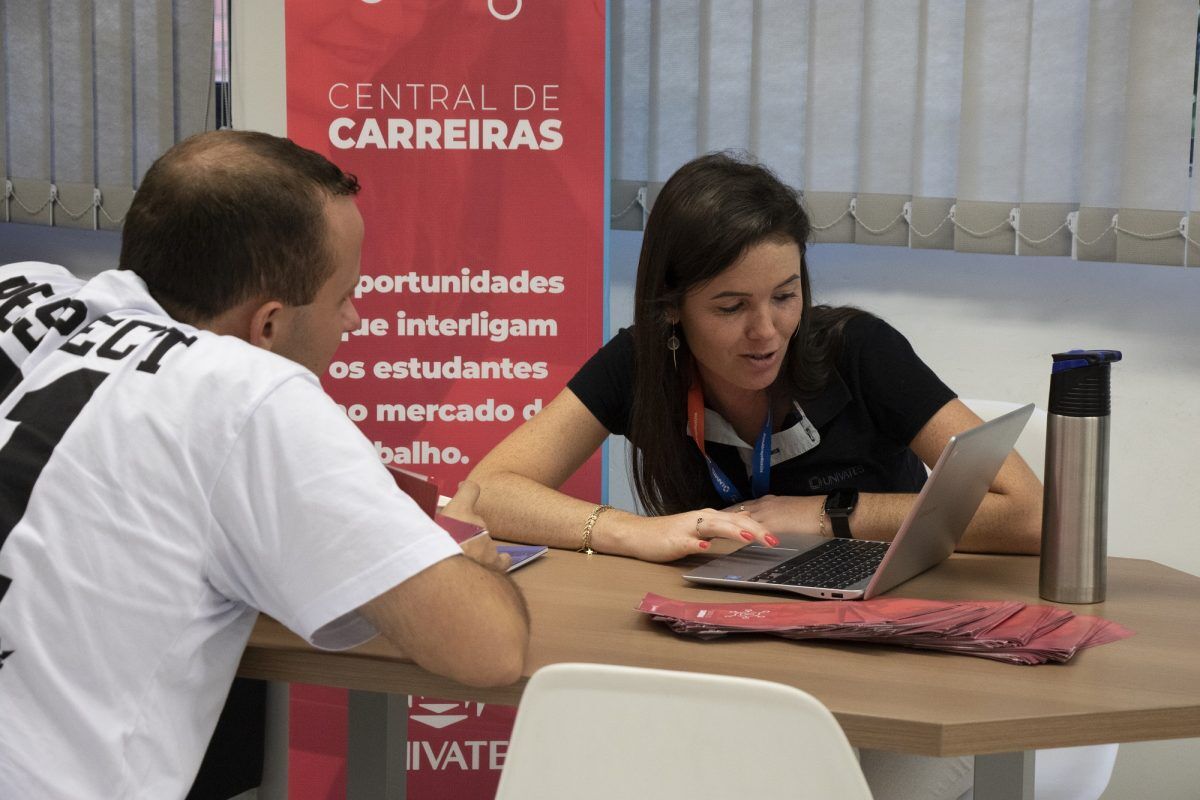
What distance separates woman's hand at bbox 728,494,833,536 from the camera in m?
1.92

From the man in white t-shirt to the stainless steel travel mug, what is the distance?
0.73 metres

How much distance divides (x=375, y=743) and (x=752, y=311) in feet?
2.91

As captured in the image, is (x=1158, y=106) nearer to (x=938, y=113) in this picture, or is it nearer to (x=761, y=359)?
(x=938, y=113)

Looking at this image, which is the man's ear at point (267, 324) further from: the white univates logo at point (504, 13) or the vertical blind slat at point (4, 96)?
the vertical blind slat at point (4, 96)

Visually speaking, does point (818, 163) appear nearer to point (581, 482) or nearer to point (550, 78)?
point (550, 78)

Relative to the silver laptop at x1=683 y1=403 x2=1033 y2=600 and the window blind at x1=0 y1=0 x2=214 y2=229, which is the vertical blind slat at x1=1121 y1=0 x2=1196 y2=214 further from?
the window blind at x1=0 y1=0 x2=214 y2=229

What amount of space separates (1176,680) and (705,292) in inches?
39.1

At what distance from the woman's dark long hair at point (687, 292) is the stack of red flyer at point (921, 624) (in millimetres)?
655

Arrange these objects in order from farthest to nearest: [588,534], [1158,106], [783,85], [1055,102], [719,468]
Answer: [783,85] → [1055,102] → [1158,106] → [719,468] → [588,534]

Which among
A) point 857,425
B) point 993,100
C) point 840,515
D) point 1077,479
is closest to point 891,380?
point 857,425

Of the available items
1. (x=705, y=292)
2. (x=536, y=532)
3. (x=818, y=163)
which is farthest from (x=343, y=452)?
(x=818, y=163)

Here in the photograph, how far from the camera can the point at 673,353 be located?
2.18m

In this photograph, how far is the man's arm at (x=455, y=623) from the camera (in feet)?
3.99

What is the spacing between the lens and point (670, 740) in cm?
100
